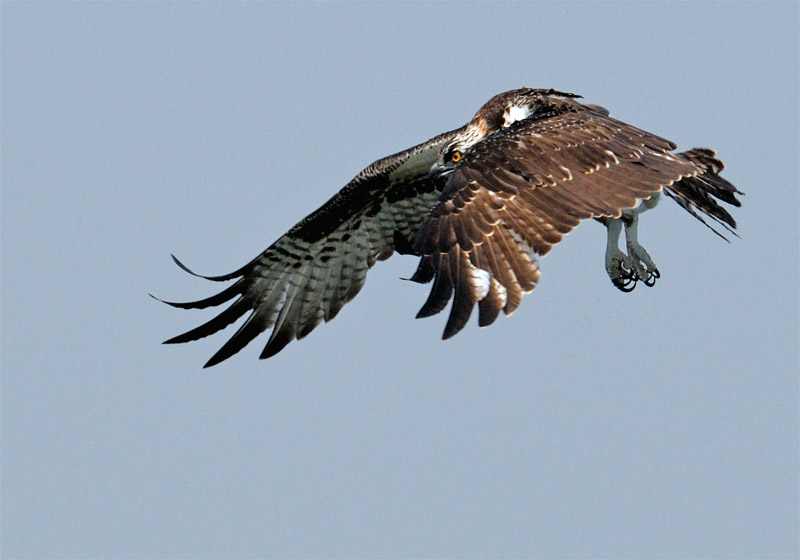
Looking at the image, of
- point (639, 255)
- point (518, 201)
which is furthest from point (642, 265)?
point (518, 201)

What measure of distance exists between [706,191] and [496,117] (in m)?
1.92

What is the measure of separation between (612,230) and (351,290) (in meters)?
2.52

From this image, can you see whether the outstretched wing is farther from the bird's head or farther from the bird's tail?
the bird's tail

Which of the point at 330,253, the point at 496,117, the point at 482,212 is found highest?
the point at 496,117

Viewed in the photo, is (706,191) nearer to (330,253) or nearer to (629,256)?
(629,256)

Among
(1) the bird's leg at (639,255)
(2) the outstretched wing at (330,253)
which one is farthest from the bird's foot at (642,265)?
(2) the outstretched wing at (330,253)

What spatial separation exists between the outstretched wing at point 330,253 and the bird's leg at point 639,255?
195 cm

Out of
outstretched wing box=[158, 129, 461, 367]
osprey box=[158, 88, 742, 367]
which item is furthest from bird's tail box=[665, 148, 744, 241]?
outstretched wing box=[158, 129, 461, 367]

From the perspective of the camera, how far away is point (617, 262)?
1252cm

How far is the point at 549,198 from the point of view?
10.5 m

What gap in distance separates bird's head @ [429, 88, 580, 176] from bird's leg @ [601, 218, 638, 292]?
1148 mm

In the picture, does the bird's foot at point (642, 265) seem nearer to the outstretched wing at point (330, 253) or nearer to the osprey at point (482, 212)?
the osprey at point (482, 212)

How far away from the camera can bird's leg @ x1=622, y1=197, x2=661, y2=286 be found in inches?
488

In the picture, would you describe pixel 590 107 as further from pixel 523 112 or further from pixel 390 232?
pixel 390 232
